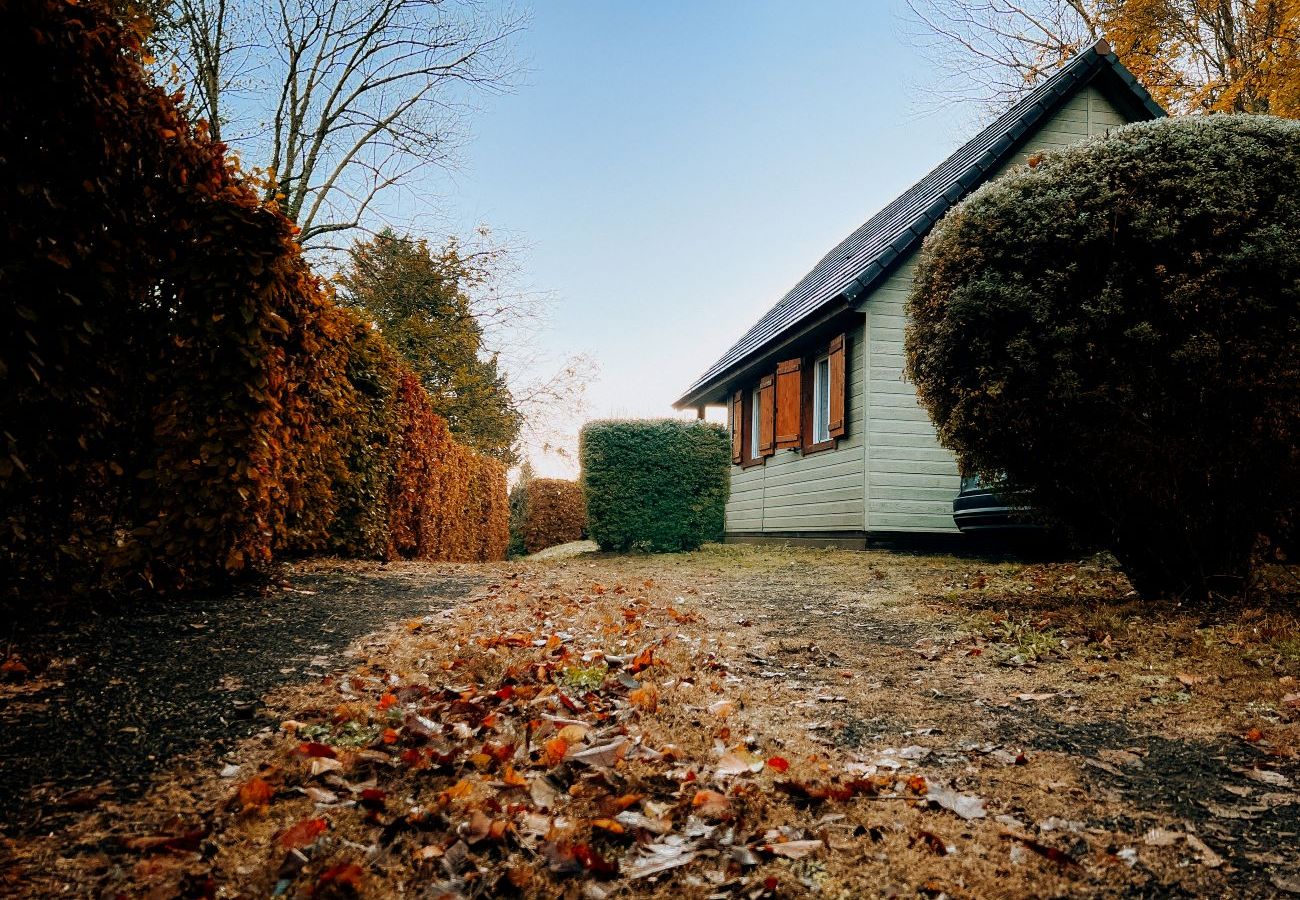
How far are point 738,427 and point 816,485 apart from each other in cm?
420

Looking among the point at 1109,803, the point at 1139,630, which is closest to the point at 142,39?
the point at 1109,803

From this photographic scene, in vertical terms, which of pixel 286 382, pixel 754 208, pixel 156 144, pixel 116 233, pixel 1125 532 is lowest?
pixel 1125 532

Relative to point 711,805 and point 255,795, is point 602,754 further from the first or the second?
point 255,795

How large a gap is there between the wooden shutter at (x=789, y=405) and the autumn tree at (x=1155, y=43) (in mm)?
8581

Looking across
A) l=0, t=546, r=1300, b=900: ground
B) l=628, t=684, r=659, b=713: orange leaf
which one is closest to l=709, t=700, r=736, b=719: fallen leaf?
l=0, t=546, r=1300, b=900: ground

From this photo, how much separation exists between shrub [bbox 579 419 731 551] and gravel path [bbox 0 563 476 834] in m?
6.86

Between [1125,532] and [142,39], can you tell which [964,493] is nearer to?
[1125,532]

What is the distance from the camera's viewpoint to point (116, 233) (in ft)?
11.7

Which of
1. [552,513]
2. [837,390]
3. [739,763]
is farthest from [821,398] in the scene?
[552,513]

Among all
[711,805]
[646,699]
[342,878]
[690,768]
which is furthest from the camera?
[646,699]

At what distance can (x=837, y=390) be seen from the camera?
1045 centimetres

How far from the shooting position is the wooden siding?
1011cm

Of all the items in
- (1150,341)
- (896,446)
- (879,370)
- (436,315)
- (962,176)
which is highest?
(436,315)

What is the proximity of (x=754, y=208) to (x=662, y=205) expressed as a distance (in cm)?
247
